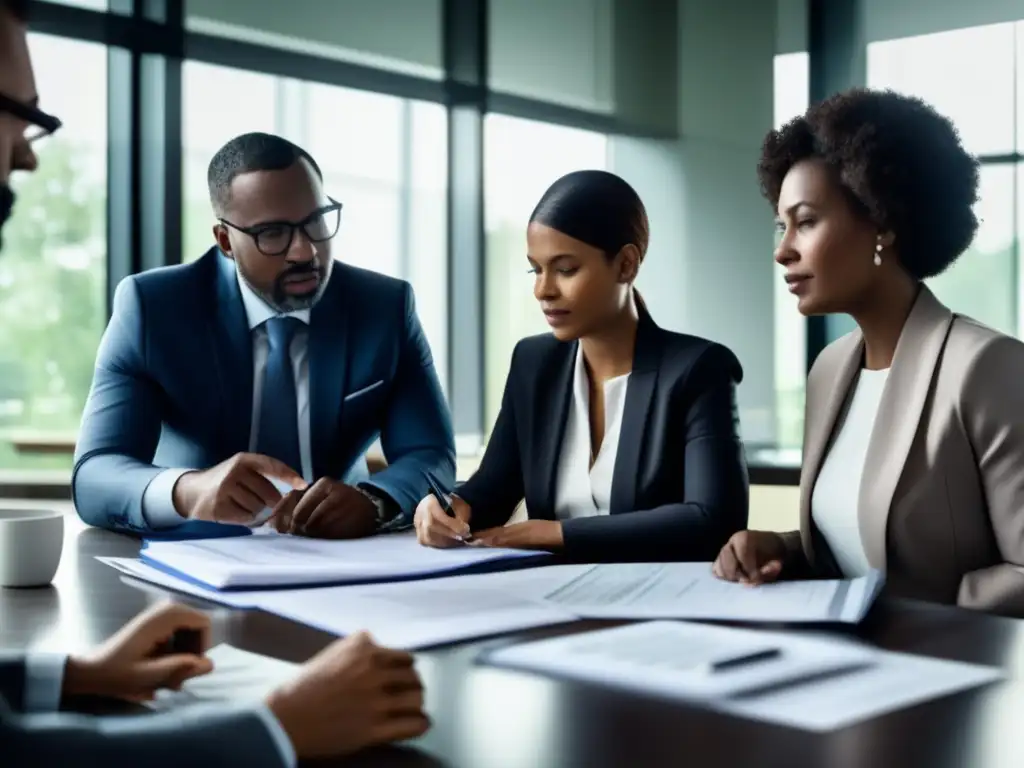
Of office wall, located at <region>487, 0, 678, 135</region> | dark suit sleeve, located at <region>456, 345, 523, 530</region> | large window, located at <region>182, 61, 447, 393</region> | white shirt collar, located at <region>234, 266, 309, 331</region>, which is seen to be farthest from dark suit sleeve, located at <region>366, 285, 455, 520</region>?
office wall, located at <region>487, 0, 678, 135</region>

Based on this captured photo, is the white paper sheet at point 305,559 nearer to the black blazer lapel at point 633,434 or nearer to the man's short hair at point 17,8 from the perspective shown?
the black blazer lapel at point 633,434

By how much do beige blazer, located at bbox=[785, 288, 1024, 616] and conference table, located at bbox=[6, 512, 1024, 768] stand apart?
0.51 meters

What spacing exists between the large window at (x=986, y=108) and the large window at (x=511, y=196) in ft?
4.76

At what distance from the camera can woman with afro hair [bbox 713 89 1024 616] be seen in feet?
5.58

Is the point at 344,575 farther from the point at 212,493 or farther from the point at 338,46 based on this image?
the point at 338,46

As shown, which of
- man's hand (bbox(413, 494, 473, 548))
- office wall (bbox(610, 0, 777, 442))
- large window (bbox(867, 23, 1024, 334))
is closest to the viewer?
man's hand (bbox(413, 494, 473, 548))

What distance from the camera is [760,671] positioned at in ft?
3.12

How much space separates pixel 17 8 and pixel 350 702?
619 mm

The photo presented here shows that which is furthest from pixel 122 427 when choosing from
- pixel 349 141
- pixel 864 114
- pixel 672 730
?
pixel 349 141

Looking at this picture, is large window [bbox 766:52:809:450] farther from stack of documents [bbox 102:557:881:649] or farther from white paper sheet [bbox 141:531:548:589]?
stack of documents [bbox 102:557:881:649]

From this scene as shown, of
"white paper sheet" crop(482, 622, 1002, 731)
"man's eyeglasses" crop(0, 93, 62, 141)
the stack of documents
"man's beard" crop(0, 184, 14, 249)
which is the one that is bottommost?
"white paper sheet" crop(482, 622, 1002, 731)

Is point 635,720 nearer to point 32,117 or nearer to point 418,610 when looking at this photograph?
point 418,610

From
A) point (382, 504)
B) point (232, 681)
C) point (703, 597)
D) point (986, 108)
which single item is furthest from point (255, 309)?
point (986, 108)

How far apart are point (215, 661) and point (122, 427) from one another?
131 centimetres
